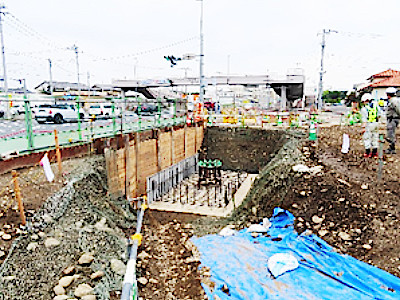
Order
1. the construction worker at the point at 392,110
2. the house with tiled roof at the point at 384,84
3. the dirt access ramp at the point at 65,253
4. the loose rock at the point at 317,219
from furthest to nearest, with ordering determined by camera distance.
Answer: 1. the house with tiled roof at the point at 384,84
2. the construction worker at the point at 392,110
3. the loose rock at the point at 317,219
4. the dirt access ramp at the point at 65,253

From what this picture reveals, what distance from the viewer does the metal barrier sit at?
13.2m

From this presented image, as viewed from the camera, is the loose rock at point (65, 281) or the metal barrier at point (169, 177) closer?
the loose rock at point (65, 281)

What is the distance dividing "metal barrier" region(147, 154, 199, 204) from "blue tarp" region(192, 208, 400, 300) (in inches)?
261

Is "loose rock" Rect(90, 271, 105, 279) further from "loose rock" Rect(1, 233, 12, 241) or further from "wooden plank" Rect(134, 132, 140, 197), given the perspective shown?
"wooden plank" Rect(134, 132, 140, 197)

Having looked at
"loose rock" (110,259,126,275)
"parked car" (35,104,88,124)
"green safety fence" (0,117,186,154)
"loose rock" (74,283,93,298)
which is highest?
"parked car" (35,104,88,124)

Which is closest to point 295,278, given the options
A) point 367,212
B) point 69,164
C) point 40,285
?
point 367,212

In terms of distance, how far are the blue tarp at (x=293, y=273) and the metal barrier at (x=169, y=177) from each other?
6627 mm

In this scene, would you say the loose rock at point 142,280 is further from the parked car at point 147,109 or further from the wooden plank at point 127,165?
the parked car at point 147,109

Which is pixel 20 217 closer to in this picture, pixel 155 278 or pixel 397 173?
pixel 155 278

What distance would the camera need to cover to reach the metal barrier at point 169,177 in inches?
519

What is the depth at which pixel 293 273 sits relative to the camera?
209 inches

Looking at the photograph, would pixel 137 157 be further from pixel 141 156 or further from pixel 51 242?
pixel 51 242

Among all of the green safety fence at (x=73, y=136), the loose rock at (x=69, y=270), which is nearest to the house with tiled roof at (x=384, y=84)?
the green safety fence at (x=73, y=136)

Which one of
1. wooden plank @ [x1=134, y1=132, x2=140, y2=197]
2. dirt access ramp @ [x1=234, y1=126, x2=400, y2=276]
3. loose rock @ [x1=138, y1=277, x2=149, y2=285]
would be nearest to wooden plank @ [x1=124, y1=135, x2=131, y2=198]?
wooden plank @ [x1=134, y1=132, x2=140, y2=197]
